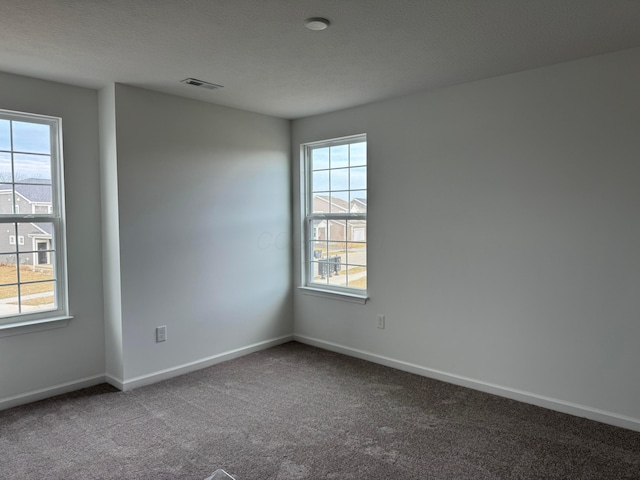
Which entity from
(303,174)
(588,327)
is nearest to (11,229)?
(303,174)

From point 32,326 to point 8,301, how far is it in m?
0.24

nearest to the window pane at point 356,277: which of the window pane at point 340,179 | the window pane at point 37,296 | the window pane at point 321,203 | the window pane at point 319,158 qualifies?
the window pane at point 321,203

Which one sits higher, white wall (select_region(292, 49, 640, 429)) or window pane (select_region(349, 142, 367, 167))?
window pane (select_region(349, 142, 367, 167))

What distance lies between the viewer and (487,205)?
3.35m

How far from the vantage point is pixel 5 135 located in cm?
317

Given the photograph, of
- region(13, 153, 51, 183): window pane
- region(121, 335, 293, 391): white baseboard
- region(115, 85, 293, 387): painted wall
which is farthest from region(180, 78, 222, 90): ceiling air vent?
region(121, 335, 293, 391): white baseboard

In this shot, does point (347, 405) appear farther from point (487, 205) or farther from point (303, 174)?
point (303, 174)

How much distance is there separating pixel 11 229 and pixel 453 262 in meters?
3.30

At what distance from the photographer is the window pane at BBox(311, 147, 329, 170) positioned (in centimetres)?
455

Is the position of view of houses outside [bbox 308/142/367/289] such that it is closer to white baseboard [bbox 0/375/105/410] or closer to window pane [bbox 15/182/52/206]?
white baseboard [bbox 0/375/105/410]

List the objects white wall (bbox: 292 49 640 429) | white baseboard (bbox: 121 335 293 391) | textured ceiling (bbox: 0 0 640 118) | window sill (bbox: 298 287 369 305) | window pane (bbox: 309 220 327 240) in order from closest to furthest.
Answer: textured ceiling (bbox: 0 0 640 118) → white wall (bbox: 292 49 640 429) → white baseboard (bbox: 121 335 293 391) → window sill (bbox: 298 287 369 305) → window pane (bbox: 309 220 327 240)

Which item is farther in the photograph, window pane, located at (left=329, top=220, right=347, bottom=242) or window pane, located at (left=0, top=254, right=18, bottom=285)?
window pane, located at (left=329, top=220, right=347, bottom=242)

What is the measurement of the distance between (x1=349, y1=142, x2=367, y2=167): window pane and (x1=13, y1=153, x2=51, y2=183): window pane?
2.53 metres

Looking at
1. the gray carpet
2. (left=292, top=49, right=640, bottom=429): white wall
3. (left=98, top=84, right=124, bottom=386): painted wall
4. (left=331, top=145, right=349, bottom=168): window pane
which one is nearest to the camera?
the gray carpet
